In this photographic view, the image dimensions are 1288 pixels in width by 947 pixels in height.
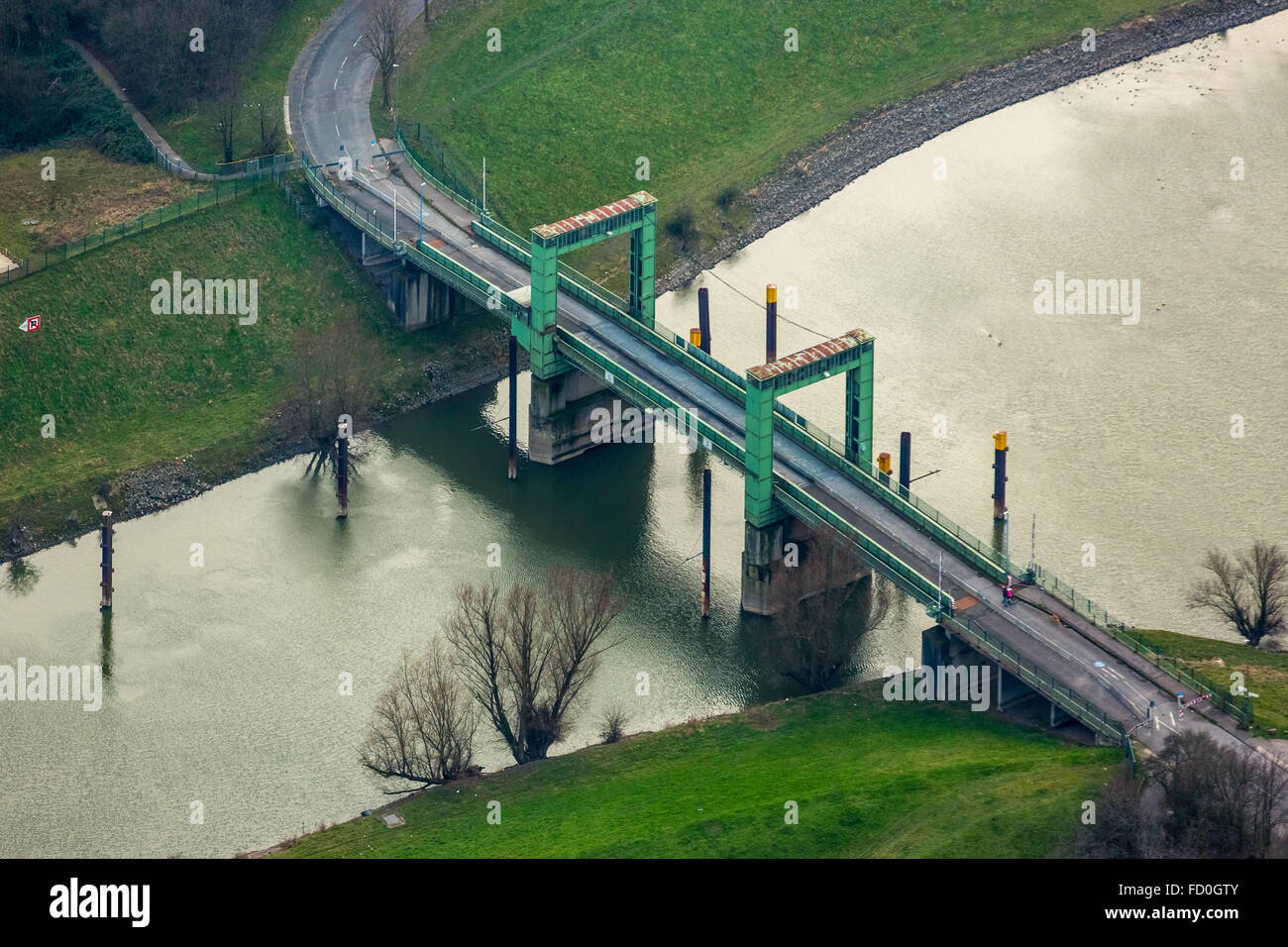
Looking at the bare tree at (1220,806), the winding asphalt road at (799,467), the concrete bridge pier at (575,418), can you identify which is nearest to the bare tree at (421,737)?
the winding asphalt road at (799,467)

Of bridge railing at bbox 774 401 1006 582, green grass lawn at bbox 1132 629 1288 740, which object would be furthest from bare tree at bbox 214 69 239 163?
green grass lawn at bbox 1132 629 1288 740

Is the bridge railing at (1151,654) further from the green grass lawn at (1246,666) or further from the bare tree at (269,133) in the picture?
the bare tree at (269,133)

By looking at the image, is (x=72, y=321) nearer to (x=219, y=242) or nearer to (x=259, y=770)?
(x=219, y=242)

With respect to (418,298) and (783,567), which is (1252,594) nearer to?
(783,567)

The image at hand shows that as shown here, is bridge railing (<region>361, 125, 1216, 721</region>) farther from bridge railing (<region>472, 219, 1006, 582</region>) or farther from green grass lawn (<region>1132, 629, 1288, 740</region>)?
green grass lawn (<region>1132, 629, 1288, 740</region>)

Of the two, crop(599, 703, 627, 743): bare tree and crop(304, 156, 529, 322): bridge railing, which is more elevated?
crop(304, 156, 529, 322): bridge railing

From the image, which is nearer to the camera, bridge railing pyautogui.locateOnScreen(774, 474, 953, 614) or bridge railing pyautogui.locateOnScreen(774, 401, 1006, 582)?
bridge railing pyautogui.locateOnScreen(774, 474, 953, 614)

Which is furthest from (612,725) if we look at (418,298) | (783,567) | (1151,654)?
(418,298)
